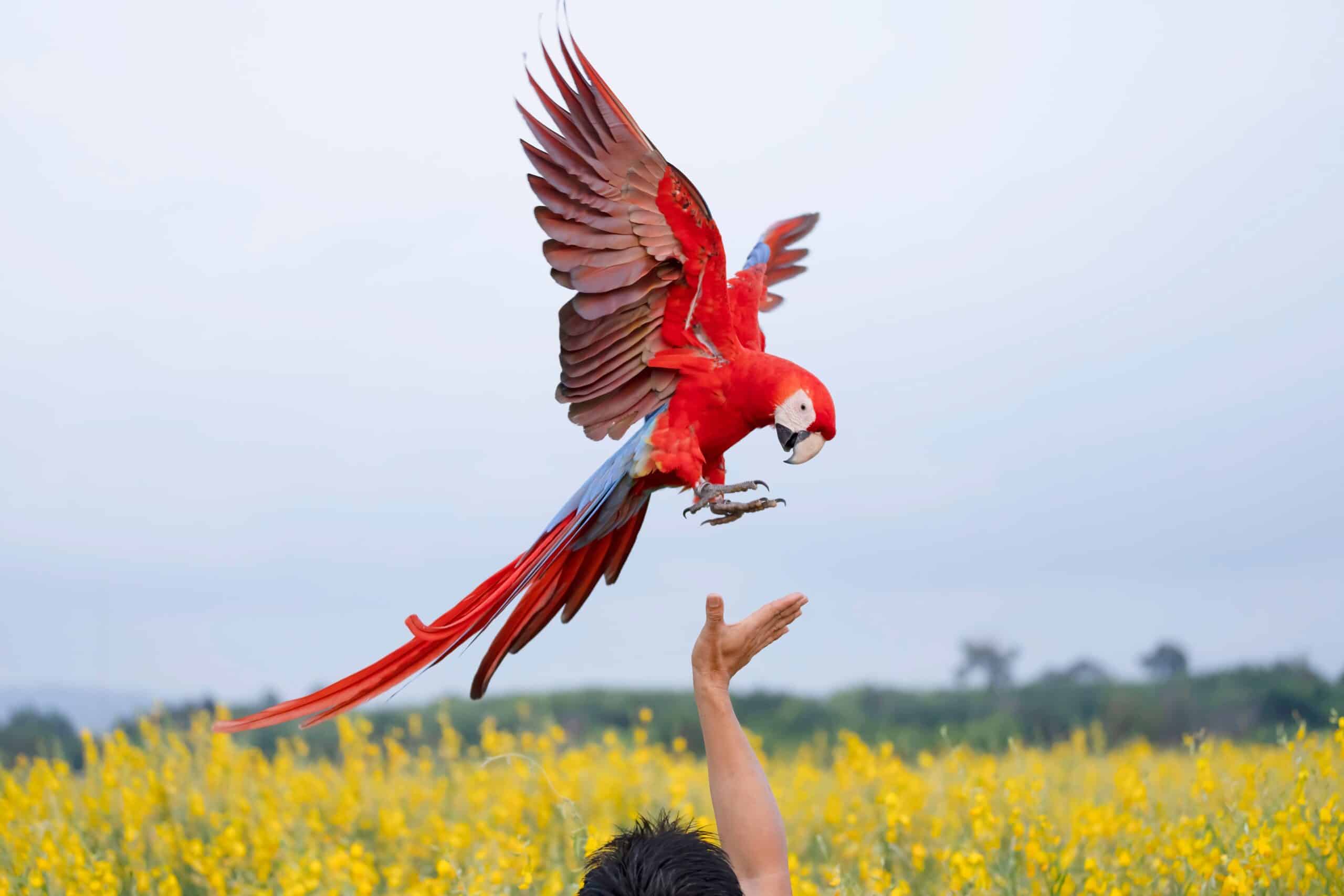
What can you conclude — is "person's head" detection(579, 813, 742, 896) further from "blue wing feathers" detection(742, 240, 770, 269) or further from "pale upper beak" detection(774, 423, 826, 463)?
"blue wing feathers" detection(742, 240, 770, 269)

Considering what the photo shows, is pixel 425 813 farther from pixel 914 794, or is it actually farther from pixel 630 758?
pixel 914 794

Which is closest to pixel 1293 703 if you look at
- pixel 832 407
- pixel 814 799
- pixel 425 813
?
pixel 814 799

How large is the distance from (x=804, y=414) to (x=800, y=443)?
7 cm

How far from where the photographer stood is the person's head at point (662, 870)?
→ 1370mm

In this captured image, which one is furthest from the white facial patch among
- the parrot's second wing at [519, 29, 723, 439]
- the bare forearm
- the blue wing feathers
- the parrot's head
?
the blue wing feathers

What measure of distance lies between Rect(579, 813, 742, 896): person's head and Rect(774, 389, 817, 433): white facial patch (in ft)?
2.68

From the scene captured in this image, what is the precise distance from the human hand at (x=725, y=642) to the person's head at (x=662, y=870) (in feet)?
1.70

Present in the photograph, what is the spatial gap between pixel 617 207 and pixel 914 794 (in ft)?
10.1

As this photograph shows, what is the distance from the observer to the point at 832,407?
2.07m

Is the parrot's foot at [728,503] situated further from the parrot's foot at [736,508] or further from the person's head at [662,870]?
the person's head at [662,870]

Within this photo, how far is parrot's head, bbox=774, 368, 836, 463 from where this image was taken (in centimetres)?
204

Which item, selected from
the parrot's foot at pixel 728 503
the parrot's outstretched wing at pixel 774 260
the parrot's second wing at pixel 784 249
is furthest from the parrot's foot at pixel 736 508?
the parrot's second wing at pixel 784 249

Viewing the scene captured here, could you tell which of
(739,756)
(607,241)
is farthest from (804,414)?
(739,756)

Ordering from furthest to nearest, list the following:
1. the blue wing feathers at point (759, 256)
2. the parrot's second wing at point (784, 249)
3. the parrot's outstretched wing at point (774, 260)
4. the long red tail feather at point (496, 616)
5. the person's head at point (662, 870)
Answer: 1. the parrot's second wing at point (784, 249)
2. the blue wing feathers at point (759, 256)
3. the parrot's outstretched wing at point (774, 260)
4. the long red tail feather at point (496, 616)
5. the person's head at point (662, 870)
